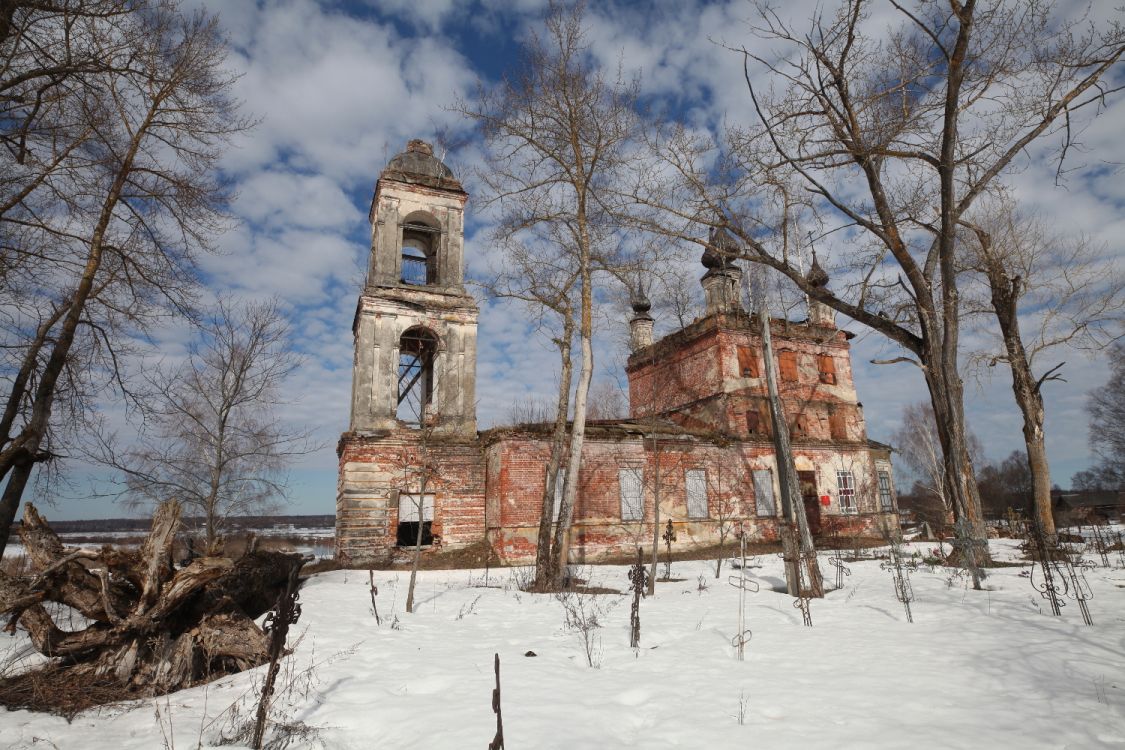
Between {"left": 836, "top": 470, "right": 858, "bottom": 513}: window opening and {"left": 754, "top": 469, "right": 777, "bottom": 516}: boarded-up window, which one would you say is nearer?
{"left": 754, "top": 469, "right": 777, "bottom": 516}: boarded-up window

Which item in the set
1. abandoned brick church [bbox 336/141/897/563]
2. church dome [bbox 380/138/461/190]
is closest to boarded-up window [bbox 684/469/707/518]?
abandoned brick church [bbox 336/141/897/563]

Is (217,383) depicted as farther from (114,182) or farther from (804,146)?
(804,146)

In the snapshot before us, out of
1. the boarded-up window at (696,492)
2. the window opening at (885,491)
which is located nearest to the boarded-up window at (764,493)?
the boarded-up window at (696,492)

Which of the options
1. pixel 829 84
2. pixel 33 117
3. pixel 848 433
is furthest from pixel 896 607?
pixel 848 433

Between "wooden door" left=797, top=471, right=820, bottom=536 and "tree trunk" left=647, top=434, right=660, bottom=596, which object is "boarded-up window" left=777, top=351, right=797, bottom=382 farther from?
"tree trunk" left=647, top=434, right=660, bottom=596

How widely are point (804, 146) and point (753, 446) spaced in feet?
42.2

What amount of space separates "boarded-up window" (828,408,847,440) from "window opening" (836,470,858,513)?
1726 mm

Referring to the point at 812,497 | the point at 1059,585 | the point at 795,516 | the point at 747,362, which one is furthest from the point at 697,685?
the point at 747,362

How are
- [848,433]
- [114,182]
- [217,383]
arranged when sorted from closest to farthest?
1. [114,182]
2. [217,383]
3. [848,433]

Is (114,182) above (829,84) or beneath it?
beneath

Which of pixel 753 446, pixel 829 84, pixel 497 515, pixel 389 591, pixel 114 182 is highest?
pixel 829 84

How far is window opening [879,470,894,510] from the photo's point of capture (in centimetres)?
2402

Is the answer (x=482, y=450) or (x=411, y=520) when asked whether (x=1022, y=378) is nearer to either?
(x=482, y=450)

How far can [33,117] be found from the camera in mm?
6992
